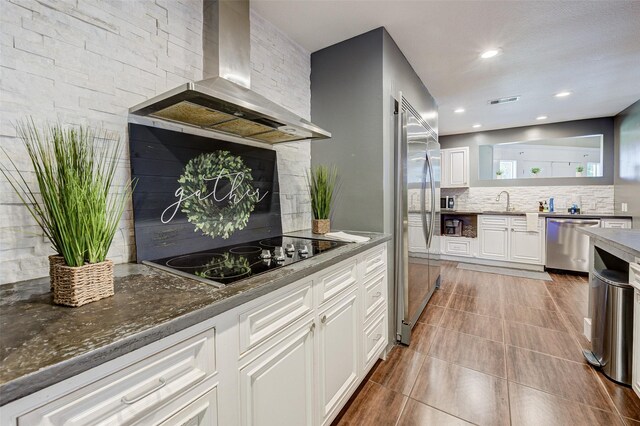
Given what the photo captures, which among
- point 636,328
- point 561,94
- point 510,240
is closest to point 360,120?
point 636,328

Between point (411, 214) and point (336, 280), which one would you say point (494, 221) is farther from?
point (336, 280)

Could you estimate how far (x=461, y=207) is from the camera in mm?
5805

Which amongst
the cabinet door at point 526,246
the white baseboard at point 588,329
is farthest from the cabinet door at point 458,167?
the white baseboard at point 588,329

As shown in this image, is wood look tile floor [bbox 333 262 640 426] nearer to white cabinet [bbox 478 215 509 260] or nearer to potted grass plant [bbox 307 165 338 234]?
potted grass plant [bbox 307 165 338 234]

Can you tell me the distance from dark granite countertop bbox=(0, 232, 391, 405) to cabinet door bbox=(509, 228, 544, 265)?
4905 millimetres

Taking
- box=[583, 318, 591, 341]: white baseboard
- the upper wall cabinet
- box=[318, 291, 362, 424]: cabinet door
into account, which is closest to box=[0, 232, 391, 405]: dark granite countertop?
box=[318, 291, 362, 424]: cabinet door

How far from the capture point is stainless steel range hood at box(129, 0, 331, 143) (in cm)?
122

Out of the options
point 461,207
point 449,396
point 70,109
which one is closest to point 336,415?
point 449,396

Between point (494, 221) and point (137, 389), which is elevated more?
point (494, 221)

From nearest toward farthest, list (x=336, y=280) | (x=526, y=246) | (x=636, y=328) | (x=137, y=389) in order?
(x=137, y=389), (x=336, y=280), (x=636, y=328), (x=526, y=246)

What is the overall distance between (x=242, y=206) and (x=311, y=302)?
845mm

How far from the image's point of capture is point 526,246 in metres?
4.62

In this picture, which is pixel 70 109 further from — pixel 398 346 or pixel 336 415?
pixel 398 346

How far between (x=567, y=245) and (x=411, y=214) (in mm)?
3677
